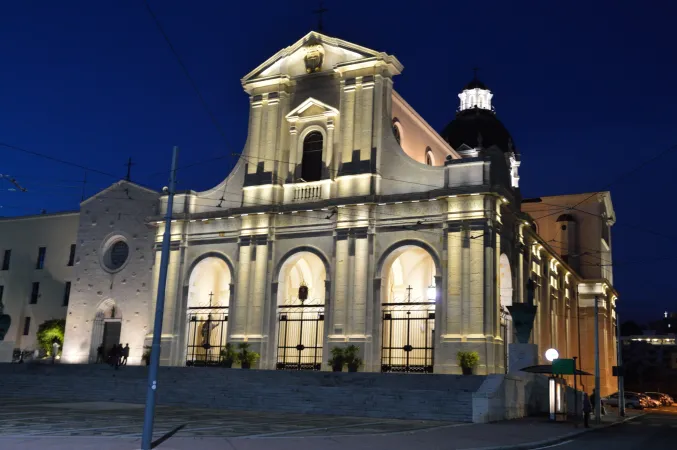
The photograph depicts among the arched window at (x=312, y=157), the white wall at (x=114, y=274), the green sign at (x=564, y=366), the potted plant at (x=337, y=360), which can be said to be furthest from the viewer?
the white wall at (x=114, y=274)

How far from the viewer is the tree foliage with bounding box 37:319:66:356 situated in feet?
152

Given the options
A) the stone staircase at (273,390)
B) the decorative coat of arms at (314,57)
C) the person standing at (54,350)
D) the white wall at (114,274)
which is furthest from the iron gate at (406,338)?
the person standing at (54,350)

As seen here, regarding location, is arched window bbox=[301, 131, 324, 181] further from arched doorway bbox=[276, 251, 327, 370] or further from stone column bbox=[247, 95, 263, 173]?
arched doorway bbox=[276, 251, 327, 370]

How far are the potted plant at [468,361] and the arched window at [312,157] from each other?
12.5m

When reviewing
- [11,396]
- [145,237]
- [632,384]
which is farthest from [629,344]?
[11,396]

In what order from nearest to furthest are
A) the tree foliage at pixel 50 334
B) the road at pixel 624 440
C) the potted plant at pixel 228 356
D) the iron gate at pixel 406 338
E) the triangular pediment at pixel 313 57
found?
the road at pixel 624 440 < the iron gate at pixel 406 338 < the potted plant at pixel 228 356 < the triangular pediment at pixel 313 57 < the tree foliage at pixel 50 334

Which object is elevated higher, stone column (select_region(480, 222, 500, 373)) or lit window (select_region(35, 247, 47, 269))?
lit window (select_region(35, 247, 47, 269))

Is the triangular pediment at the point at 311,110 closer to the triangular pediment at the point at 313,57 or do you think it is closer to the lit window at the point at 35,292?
the triangular pediment at the point at 313,57

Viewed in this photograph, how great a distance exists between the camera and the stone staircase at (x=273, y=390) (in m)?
26.0

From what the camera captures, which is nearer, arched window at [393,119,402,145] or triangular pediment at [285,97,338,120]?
triangular pediment at [285,97,338,120]

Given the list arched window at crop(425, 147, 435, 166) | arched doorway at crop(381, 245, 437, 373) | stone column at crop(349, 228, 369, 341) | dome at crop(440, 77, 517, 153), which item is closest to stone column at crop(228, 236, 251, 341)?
stone column at crop(349, 228, 369, 341)

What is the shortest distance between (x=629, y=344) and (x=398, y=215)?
112 metres

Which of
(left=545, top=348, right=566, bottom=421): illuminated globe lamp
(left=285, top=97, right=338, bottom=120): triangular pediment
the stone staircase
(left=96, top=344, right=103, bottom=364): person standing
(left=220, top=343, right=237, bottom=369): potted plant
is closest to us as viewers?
the stone staircase

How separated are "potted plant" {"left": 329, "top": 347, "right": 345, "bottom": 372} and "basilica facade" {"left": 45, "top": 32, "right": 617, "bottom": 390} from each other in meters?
0.76
